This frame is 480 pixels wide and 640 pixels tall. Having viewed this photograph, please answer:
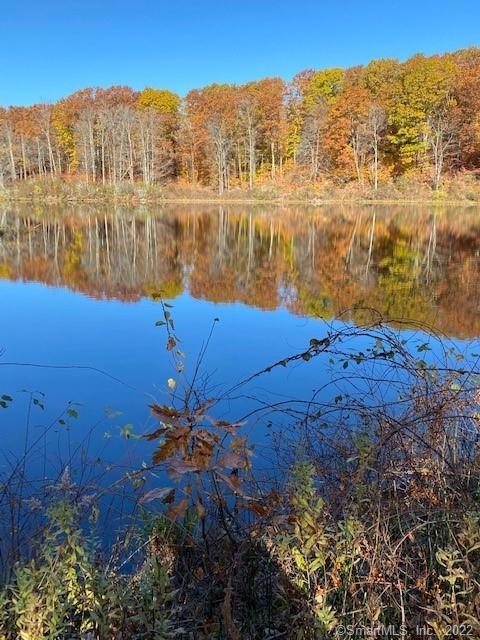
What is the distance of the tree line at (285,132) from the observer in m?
43.2

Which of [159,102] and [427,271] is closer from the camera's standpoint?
[427,271]

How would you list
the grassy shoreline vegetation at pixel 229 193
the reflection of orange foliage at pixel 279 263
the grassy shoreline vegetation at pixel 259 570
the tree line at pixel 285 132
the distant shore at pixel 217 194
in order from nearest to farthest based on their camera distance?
the grassy shoreline vegetation at pixel 259 570 < the reflection of orange foliage at pixel 279 263 < the grassy shoreline vegetation at pixel 229 193 < the distant shore at pixel 217 194 < the tree line at pixel 285 132

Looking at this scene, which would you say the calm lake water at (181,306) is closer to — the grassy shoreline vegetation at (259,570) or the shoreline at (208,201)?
the grassy shoreline vegetation at (259,570)

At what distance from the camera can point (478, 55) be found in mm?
48938

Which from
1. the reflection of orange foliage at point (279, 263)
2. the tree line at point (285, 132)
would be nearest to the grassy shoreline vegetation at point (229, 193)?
the tree line at point (285, 132)

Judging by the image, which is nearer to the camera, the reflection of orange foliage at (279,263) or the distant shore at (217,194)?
the reflection of orange foliage at (279,263)

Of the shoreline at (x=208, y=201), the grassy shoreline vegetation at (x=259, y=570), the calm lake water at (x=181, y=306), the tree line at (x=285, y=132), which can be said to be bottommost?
the calm lake water at (x=181, y=306)

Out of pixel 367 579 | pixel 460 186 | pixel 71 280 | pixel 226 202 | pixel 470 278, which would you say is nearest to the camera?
pixel 367 579

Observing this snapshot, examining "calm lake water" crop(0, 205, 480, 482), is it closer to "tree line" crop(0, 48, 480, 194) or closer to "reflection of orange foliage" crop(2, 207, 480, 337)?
"reflection of orange foliage" crop(2, 207, 480, 337)

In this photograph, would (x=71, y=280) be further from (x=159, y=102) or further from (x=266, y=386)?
(x=159, y=102)

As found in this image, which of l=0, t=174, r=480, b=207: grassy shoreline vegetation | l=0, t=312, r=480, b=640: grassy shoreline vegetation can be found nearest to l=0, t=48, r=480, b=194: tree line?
l=0, t=174, r=480, b=207: grassy shoreline vegetation

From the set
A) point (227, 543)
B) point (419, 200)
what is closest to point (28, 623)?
point (227, 543)

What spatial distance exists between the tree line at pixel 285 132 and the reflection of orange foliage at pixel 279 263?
1994 cm

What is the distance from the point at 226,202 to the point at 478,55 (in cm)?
2881
